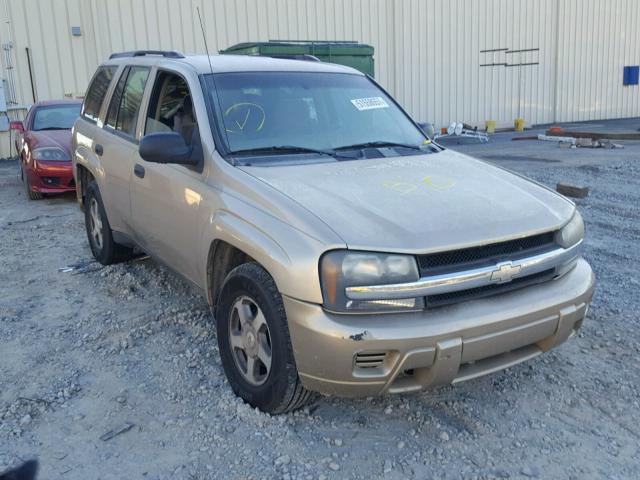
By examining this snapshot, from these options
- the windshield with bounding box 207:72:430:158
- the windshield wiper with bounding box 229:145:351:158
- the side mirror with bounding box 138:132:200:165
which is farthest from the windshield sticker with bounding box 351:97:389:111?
the side mirror with bounding box 138:132:200:165

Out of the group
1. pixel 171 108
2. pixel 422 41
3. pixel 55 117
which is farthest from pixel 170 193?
pixel 422 41

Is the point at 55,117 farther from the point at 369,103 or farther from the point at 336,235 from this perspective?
the point at 336,235

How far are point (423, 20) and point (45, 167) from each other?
14.0 metres

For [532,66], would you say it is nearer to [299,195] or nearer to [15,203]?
[15,203]

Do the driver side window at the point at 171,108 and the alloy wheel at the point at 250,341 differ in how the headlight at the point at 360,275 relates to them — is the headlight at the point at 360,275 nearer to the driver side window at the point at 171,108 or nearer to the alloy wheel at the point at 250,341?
the alloy wheel at the point at 250,341

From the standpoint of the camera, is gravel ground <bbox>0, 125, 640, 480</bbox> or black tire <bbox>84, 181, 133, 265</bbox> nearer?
gravel ground <bbox>0, 125, 640, 480</bbox>

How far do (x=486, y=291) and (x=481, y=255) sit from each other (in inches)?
6.8

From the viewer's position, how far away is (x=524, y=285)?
3.08 metres

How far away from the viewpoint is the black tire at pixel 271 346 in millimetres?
2957

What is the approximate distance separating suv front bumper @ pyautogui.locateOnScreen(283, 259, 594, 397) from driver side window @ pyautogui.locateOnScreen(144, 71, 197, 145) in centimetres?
179

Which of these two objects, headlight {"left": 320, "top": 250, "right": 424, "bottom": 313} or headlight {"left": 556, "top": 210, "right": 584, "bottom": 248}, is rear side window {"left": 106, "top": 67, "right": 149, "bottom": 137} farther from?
headlight {"left": 556, "top": 210, "right": 584, "bottom": 248}

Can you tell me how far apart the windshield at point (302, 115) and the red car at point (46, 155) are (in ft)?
19.8

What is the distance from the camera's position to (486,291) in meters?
2.96

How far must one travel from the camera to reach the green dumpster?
1210 cm
